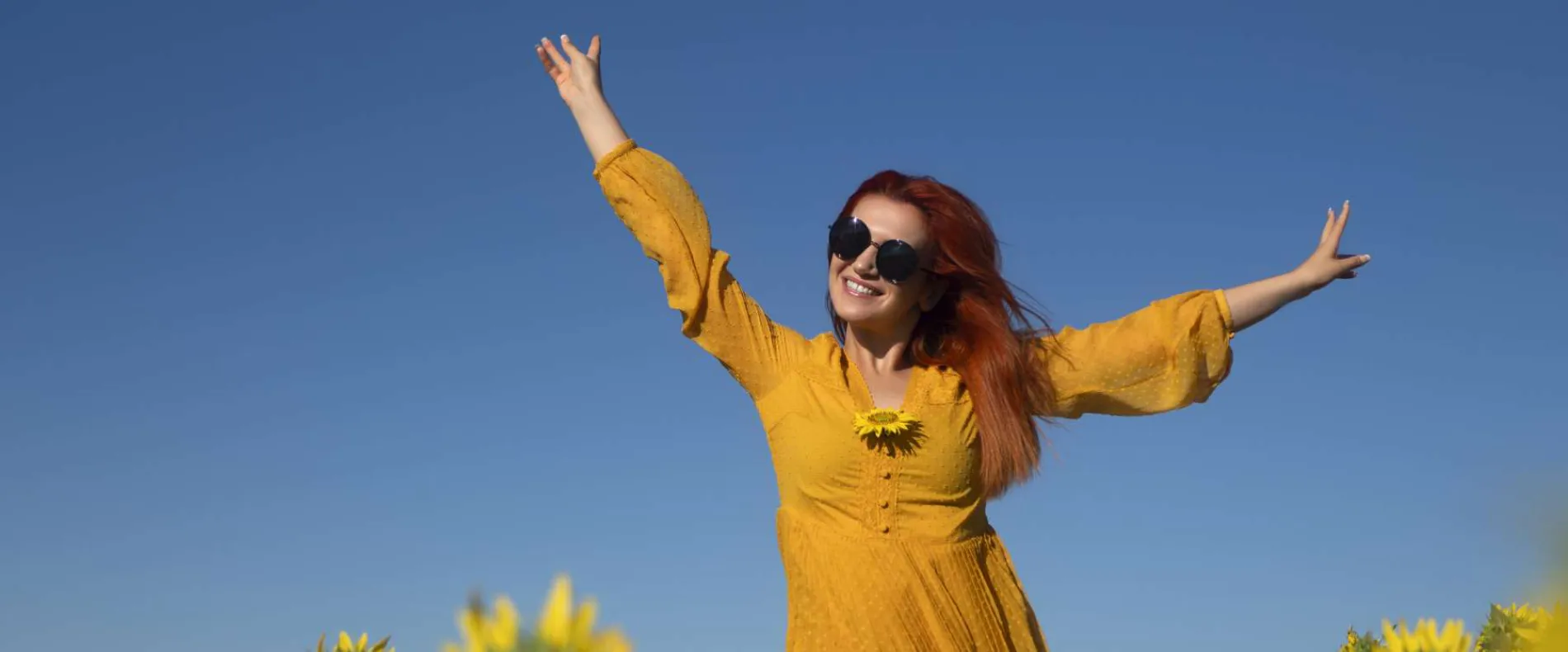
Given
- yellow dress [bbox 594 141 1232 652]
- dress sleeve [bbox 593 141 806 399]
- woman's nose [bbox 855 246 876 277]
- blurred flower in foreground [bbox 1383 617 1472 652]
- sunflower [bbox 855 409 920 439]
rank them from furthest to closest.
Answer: woman's nose [bbox 855 246 876 277] → dress sleeve [bbox 593 141 806 399] → sunflower [bbox 855 409 920 439] → yellow dress [bbox 594 141 1232 652] → blurred flower in foreground [bbox 1383 617 1472 652]

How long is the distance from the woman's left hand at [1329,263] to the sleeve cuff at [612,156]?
2227 millimetres

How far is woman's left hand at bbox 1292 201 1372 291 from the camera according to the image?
14.2 ft

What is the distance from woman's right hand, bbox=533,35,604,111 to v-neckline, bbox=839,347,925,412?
4.07ft

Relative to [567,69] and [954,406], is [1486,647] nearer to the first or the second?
[954,406]

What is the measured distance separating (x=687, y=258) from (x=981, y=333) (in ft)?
3.39

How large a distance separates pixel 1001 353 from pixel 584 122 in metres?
1.62

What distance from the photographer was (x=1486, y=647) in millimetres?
3336

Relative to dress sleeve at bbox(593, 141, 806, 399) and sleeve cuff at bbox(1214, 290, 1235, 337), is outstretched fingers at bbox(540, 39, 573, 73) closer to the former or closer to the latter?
dress sleeve at bbox(593, 141, 806, 399)

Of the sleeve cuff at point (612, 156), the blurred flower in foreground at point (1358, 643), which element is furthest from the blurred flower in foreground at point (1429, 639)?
the sleeve cuff at point (612, 156)

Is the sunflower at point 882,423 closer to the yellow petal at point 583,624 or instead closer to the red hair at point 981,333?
the red hair at point 981,333

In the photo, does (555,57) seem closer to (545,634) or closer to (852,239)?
(852,239)

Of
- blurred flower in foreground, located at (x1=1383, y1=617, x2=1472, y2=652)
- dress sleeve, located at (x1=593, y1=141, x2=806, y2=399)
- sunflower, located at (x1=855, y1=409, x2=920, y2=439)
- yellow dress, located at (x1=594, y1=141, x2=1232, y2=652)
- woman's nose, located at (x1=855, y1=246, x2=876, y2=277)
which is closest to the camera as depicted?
blurred flower in foreground, located at (x1=1383, y1=617, x2=1472, y2=652)

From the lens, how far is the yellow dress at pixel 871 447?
13.4ft

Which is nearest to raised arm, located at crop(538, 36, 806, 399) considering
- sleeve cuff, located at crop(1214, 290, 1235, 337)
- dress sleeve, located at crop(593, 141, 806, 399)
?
dress sleeve, located at crop(593, 141, 806, 399)
